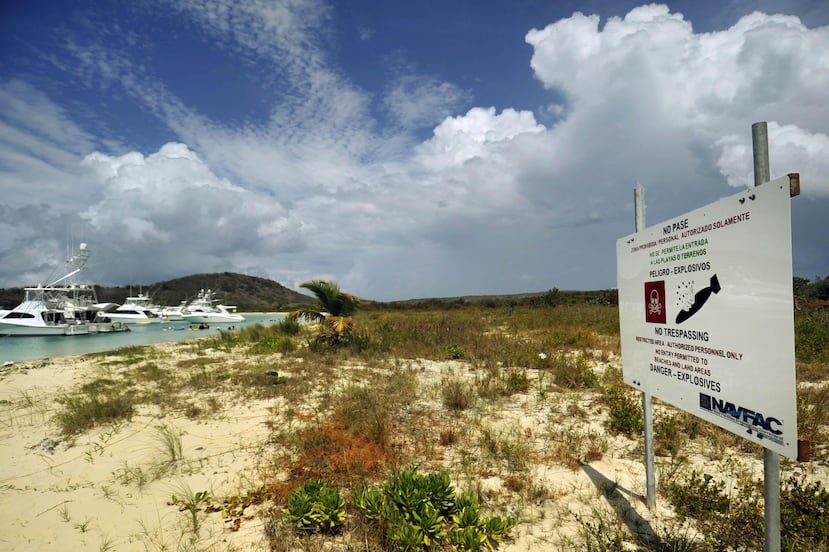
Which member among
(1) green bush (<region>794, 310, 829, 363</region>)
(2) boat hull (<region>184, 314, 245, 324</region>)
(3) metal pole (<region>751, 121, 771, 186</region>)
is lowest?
(2) boat hull (<region>184, 314, 245, 324</region>)

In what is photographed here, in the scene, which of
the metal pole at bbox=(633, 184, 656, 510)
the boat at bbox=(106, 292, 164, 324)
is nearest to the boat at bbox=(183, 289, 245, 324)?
the boat at bbox=(106, 292, 164, 324)

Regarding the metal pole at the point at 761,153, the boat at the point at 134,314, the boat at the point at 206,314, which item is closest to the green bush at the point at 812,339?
the metal pole at the point at 761,153

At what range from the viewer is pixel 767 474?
226cm

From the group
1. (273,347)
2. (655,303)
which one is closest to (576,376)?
(655,303)

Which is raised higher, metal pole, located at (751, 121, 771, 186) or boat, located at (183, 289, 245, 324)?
metal pole, located at (751, 121, 771, 186)

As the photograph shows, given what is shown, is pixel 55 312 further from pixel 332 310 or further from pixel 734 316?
pixel 734 316

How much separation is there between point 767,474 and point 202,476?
5298mm

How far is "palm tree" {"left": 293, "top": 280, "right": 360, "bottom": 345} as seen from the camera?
46.9ft

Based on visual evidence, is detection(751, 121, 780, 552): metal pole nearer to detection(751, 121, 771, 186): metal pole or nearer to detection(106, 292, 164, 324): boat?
detection(751, 121, 771, 186): metal pole

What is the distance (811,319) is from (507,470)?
1360 cm

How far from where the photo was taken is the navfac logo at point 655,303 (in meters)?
3.26

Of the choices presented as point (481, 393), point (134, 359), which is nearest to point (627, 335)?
point (481, 393)

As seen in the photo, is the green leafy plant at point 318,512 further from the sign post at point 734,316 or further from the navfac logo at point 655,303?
the navfac logo at point 655,303

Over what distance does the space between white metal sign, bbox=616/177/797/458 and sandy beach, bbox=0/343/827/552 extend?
1488 mm
